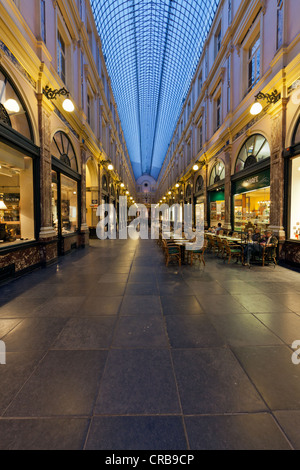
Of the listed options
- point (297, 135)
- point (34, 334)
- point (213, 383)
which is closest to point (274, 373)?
point (213, 383)

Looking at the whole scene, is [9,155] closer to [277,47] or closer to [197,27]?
[277,47]

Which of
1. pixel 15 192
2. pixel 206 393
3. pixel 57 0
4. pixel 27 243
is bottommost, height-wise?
pixel 206 393

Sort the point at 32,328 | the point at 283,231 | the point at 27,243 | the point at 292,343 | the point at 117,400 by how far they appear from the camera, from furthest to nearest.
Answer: the point at 283,231 → the point at 27,243 → the point at 32,328 → the point at 292,343 → the point at 117,400

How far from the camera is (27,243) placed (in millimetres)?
6652

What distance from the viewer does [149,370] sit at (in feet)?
7.83

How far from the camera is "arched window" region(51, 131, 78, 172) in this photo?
8.81m

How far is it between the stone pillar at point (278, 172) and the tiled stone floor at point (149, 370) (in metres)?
3.80

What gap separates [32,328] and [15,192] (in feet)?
18.0

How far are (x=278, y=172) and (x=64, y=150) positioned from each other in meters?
9.16

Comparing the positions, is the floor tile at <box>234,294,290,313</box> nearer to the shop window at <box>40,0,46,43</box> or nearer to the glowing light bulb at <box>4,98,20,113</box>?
the glowing light bulb at <box>4,98,20,113</box>

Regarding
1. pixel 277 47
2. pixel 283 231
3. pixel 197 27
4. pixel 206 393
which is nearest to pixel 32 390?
pixel 206 393

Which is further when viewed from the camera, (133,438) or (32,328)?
(32,328)

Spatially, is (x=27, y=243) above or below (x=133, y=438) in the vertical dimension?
above

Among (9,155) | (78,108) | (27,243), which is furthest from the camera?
(78,108)
